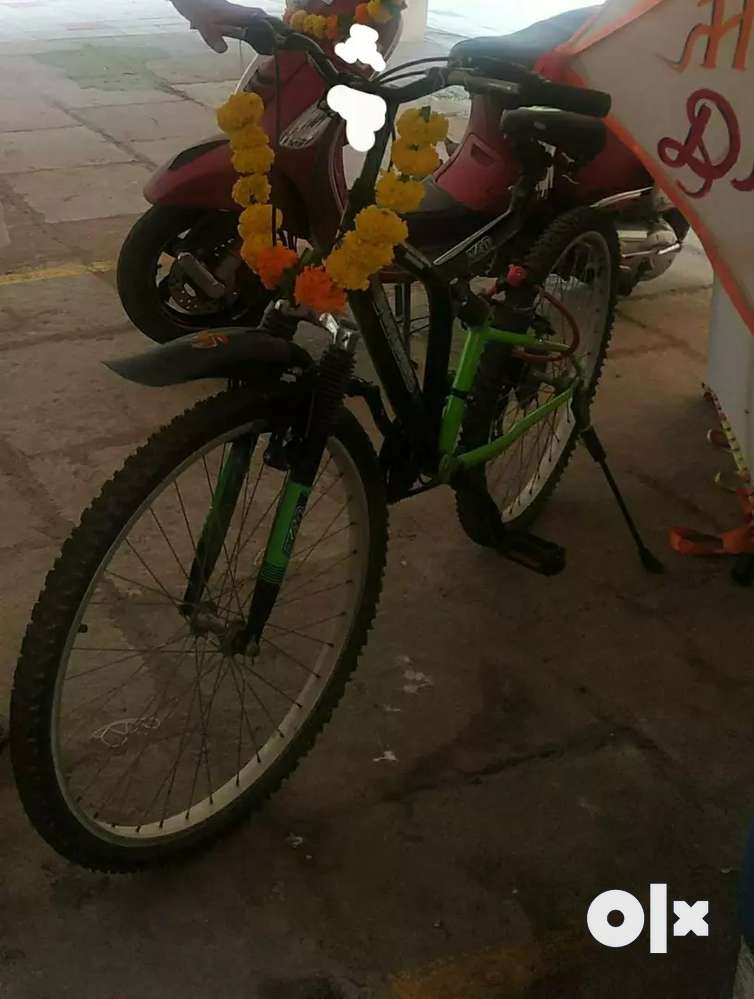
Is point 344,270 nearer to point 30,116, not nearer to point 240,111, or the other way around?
point 240,111

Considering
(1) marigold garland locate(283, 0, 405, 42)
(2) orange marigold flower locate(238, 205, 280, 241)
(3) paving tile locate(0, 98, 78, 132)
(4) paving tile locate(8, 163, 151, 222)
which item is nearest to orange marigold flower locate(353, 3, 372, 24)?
(1) marigold garland locate(283, 0, 405, 42)

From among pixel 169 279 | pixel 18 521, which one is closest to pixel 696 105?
pixel 18 521

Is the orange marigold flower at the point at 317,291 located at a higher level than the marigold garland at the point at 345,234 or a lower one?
lower

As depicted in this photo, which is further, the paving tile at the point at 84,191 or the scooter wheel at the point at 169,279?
the paving tile at the point at 84,191

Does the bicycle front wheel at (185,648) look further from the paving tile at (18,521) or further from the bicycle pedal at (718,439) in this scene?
the bicycle pedal at (718,439)

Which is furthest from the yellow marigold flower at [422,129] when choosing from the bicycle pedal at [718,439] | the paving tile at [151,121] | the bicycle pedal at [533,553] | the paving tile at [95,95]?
the paving tile at [95,95]

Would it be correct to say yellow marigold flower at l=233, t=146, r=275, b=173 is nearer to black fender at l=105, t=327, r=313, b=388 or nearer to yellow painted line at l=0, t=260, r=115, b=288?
black fender at l=105, t=327, r=313, b=388

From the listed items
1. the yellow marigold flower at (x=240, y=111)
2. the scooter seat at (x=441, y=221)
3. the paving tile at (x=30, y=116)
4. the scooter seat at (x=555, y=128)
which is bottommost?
the paving tile at (x=30, y=116)

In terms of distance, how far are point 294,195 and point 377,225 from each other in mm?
1857

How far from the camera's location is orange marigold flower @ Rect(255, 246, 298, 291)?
1.83 m

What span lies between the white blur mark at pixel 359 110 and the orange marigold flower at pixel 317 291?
0.23m

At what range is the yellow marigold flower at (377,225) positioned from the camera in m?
1.77

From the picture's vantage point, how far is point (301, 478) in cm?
191

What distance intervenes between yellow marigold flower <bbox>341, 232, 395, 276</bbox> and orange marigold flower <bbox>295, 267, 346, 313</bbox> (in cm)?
5
